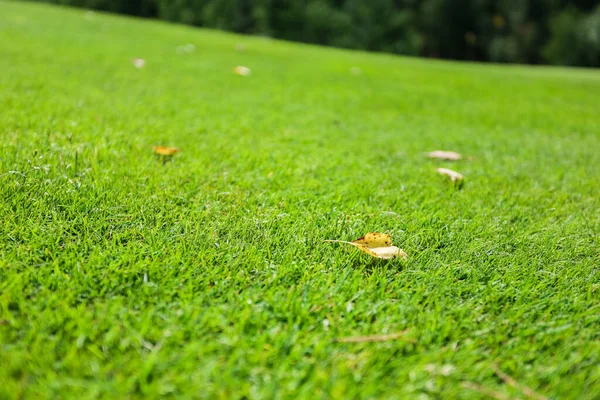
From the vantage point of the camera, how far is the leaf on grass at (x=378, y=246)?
117 cm

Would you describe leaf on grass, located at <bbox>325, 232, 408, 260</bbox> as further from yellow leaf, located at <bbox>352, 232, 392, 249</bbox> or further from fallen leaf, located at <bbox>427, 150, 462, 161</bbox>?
fallen leaf, located at <bbox>427, 150, 462, 161</bbox>

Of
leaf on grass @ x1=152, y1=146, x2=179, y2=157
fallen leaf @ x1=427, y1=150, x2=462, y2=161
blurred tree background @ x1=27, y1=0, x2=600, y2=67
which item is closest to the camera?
leaf on grass @ x1=152, y1=146, x2=179, y2=157

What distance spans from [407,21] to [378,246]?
1055 inches

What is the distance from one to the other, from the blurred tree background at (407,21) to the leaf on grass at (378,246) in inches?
923

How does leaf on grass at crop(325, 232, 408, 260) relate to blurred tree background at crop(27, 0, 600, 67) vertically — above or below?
below

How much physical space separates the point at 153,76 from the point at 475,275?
3.30m

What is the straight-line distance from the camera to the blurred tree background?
75.5 feet

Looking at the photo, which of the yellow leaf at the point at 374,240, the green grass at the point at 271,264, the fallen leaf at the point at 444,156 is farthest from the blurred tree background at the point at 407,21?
the yellow leaf at the point at 374,240

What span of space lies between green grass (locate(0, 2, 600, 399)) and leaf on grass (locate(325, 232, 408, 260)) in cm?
4

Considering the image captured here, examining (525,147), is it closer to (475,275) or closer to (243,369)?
(475,275)

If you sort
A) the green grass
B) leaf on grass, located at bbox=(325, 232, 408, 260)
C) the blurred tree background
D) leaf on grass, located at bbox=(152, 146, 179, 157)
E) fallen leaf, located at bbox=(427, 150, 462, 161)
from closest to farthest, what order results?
1. the green grass
2. leaf on grass, located at bbox=(325, 232, 408, 260)
3. leaf on grass, located at bbox=(152, 146, 179, 157)
4. fallen leaf, located at bbox=(427, 150, 462, 161)
5. the blurred tree background

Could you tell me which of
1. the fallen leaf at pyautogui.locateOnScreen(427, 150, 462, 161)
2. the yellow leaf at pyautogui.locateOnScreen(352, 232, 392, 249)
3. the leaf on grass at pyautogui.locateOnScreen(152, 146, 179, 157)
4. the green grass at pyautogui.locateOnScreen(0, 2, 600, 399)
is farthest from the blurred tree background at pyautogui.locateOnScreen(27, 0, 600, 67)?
the yellow leaf at pyautogui.locateOnScreen(352, 232, 392, 249)

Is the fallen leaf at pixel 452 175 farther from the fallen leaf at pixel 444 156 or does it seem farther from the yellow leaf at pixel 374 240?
the yellow leaf at pixel 374 240

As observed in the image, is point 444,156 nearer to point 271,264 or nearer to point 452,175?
point 452,175
